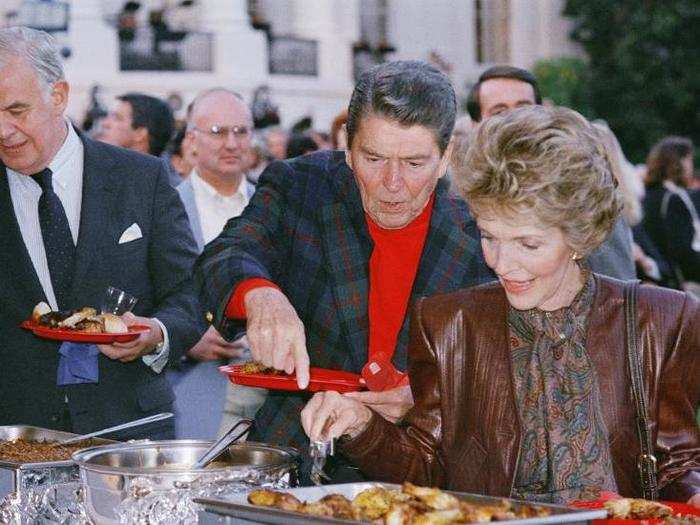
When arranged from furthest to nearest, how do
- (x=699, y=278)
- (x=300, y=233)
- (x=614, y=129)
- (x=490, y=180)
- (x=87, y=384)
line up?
(x=614, y=129) < (x=699, y=278) < (x=87, y=384) < (x=300, y=233) < (x=490, y=180)

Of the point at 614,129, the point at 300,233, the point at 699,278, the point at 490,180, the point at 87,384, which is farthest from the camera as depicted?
the point at 614,129

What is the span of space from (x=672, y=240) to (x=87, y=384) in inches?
256

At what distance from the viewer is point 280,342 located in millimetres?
2984

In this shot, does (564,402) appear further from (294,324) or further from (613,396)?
(294,324)

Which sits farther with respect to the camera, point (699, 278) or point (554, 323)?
point (699, 278)

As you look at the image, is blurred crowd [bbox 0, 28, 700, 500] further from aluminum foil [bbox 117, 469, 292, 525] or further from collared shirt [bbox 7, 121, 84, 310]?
aluminum foil [bbox 117, 469, 292, 525]

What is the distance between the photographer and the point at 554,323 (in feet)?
9.95

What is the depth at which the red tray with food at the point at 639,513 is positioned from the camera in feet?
8.17

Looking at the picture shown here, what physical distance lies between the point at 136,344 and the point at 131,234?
0.38 m

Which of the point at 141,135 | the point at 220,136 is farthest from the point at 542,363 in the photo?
the point at 141,135

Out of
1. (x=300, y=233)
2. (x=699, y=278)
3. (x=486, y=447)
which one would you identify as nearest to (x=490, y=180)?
(x=486, y=447)

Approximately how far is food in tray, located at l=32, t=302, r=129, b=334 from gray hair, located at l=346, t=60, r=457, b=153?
32.4 inches

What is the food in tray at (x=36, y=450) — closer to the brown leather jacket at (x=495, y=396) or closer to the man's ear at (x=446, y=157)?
the brown leather jacket at (x=495, y=396)

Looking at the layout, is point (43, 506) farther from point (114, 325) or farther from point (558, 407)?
point (558, 407)
